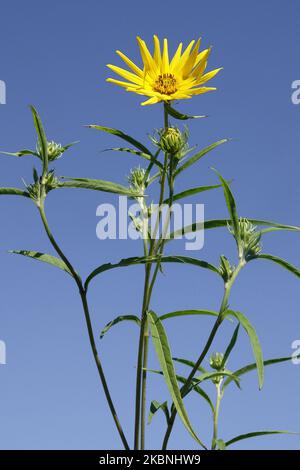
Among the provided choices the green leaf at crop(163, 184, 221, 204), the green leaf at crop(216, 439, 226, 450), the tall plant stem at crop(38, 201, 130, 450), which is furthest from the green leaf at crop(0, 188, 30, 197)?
the green leaf at crop(216, 439, 226, 450)

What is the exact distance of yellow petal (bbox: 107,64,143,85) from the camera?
1.85 metres

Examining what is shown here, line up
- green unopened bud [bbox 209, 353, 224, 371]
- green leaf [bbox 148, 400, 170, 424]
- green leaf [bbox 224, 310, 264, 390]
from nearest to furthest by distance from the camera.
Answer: green leaf [bbox 224, 310, 264, 390] → green leaf [bbox 148, 400, 170, 424] → green unopened bud [bbox 209, 353, 224, 371]

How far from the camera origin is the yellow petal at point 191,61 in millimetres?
1845

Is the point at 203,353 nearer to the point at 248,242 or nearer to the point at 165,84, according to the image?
the point at 248,242

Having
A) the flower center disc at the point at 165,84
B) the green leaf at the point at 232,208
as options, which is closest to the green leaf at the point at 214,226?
the green leaf at the point at 232,208

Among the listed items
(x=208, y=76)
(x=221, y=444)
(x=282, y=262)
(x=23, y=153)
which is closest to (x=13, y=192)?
(x=23, y=153)

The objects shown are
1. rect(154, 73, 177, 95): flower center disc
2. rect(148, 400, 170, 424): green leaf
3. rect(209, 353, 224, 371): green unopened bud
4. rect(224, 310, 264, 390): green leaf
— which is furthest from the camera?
rect(209, 353, 224, 371): green unopened bud

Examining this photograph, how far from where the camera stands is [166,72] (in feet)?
6.22

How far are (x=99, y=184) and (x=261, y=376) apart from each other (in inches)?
25.0

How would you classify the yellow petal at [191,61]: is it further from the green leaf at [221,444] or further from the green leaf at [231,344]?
the green leaf at [221,444]

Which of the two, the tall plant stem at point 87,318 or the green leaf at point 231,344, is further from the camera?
the green leaf at point 231,344

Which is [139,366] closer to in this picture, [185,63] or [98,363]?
[98,363]

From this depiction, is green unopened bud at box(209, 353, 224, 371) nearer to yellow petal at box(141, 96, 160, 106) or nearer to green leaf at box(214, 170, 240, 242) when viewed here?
green leaf at box(214, 170, 240, 242)
